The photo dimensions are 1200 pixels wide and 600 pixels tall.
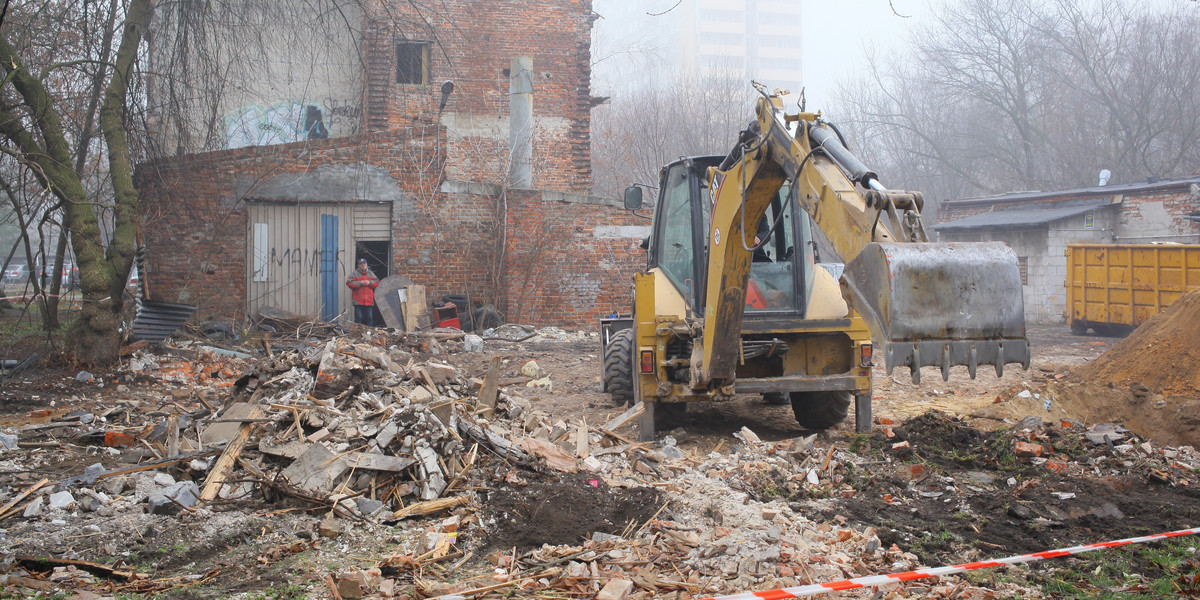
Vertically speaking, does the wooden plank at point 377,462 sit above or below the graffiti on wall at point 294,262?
below

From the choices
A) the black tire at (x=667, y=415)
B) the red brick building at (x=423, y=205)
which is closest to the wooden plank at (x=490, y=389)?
the black tire at (x=667, y=415)

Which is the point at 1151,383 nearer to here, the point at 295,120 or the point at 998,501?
the point at 998,501

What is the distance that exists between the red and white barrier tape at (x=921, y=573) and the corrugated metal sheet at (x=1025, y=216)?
20.6 meters

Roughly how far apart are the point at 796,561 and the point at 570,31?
59.1ft

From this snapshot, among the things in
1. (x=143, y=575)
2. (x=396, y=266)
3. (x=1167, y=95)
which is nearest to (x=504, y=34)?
(x=396, y=266)

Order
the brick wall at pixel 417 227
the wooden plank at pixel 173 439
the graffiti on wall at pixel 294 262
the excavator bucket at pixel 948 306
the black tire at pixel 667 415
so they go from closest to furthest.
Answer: the excavator bucket at pixel 948 306 → the wooden plank at pixel 173 439 → the black tire at pixel 667 415 → the brick wall at pixel 417 227 → the graffiti on wall at pixel 294 262

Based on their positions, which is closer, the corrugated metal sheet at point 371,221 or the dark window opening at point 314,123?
the corrugated metal sheet at point 371,221

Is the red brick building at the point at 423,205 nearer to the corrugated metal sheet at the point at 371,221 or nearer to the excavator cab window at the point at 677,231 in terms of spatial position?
the corrugated metal sheet at the point at 371,221

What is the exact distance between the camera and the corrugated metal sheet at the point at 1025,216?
22.9 m

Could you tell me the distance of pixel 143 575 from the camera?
4.17 metres

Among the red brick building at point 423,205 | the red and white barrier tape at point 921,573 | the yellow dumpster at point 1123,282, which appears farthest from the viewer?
the yellow dumpster at point 1123,282

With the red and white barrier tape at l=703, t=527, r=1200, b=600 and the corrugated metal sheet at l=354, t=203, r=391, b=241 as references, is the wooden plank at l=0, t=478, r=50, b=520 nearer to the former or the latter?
the red and white barrier tape at l=703, t=527, r=1200, b=600

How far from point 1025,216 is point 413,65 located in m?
17.6

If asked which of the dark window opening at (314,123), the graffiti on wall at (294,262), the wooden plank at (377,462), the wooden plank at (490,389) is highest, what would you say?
the dark window opening at (314,123)
